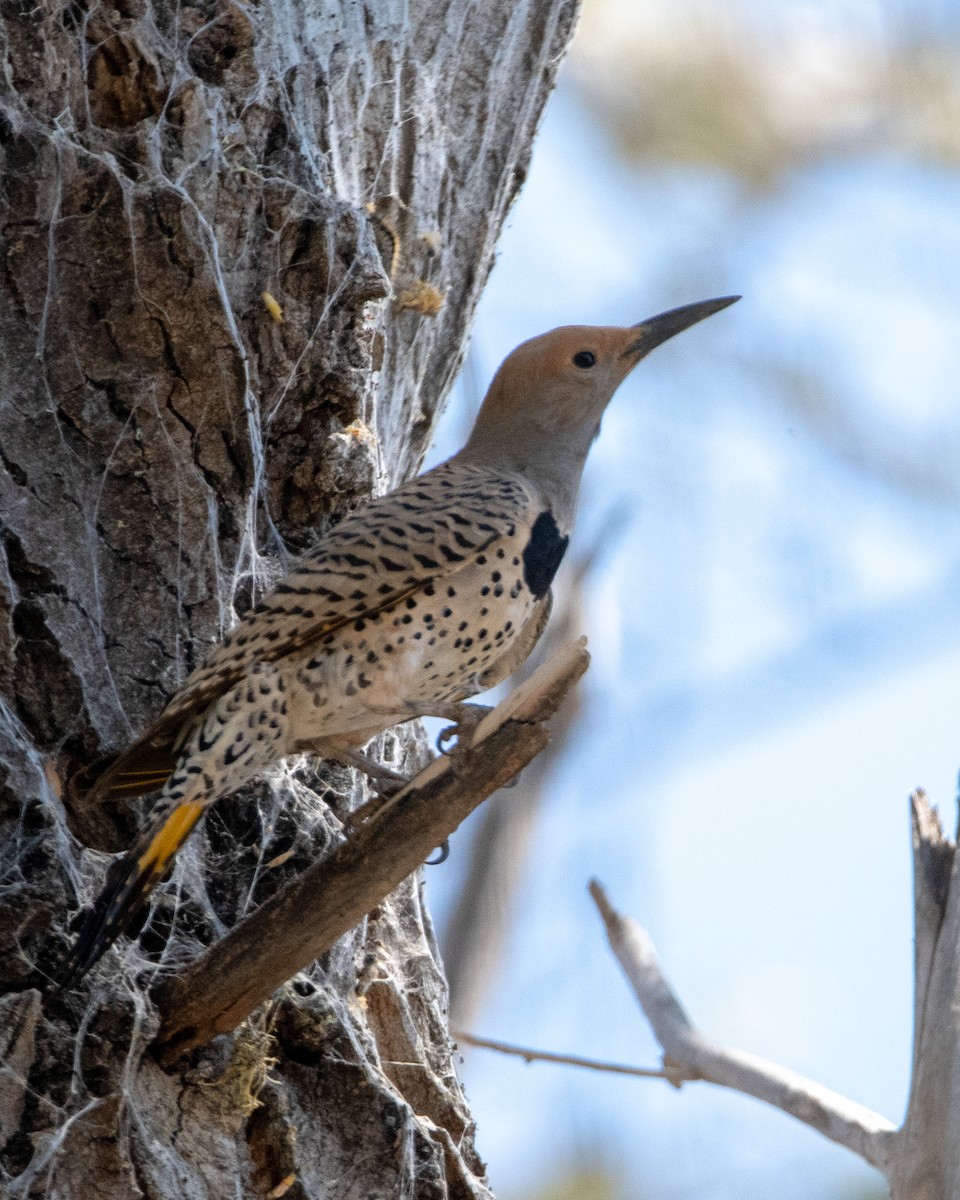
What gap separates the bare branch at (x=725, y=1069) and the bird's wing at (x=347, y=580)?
0.86 metres

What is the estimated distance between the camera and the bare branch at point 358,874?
2525 mm

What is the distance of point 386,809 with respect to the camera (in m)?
2.63

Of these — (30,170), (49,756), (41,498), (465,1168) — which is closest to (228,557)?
(41,498)

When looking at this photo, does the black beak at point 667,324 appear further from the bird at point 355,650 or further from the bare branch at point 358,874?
the bare branch at point 358,874

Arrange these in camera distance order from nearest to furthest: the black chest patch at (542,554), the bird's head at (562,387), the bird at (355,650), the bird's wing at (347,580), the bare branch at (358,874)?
the bare branch at (358,874)
the bird at (355,650)
the bird's wing at (347,580)
the black chest patch at (542,554)
the bird's head at (562,387)

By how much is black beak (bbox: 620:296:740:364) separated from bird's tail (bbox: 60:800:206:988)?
1.96 meters

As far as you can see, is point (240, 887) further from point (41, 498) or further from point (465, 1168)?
point (41, 498)

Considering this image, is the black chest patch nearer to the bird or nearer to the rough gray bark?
the bird

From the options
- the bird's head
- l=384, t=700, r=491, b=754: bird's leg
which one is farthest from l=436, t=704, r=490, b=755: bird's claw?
the bird's head

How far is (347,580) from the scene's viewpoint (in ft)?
10.7

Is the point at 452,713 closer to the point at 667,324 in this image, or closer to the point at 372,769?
the point at 372,769

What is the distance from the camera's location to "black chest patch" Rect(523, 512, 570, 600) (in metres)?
3.55

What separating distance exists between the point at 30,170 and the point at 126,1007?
6.02 feet

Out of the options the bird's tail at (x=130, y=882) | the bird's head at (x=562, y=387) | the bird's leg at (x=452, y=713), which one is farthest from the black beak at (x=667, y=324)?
the bird's tail at (x=130, y=882)
